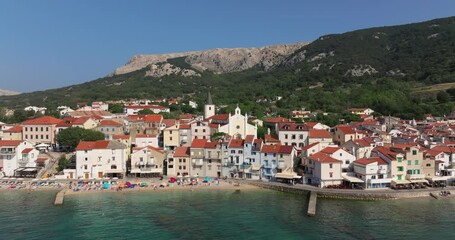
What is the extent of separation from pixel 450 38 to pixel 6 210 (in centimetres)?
16471

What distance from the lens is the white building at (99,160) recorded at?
5312cm

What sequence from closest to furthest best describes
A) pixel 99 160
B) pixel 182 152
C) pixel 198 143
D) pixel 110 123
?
pixel 99 160, pixel 182 152, pixel 198 143, pixel 110 123

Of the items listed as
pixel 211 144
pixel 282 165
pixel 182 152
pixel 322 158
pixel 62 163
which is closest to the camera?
pixel 322 158

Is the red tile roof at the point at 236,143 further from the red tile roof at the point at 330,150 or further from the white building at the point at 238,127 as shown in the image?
the red tile roof at the point at 330,150

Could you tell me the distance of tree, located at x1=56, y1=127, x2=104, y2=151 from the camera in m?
61.6

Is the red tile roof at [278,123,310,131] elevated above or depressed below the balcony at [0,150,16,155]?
above

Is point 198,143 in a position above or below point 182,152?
above

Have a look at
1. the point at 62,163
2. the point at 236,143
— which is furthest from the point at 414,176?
the point at 62,163

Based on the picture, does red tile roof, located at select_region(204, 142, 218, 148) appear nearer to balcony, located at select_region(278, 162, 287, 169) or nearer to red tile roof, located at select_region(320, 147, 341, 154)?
balcony, located at select_region(278, 162, 287, 169)

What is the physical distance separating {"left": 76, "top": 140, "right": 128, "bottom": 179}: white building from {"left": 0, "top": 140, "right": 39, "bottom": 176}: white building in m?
8.40

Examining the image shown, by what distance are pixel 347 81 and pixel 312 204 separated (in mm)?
105693

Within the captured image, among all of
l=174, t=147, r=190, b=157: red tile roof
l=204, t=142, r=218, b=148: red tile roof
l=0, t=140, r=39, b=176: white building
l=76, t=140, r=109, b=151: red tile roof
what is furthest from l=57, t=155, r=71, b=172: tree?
l=204, t=142, r=218, b=148: red tile roof

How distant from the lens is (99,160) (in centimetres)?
5344

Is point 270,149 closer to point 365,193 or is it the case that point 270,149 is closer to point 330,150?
point 330,150
